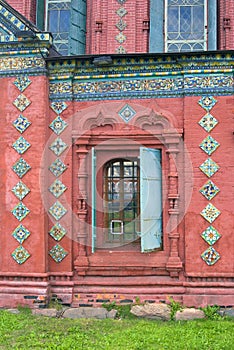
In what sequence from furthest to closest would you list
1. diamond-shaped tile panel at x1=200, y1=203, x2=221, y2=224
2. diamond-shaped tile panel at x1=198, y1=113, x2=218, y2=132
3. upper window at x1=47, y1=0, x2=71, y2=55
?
upper window at x1=47, y1=0, x2=71, y2=55
diamond-shaped tile panel at x1=198, y1=113, x2=218, y2=132
diamond-shaped tile panel at x1=200, y1=203, x2=221, y2=224

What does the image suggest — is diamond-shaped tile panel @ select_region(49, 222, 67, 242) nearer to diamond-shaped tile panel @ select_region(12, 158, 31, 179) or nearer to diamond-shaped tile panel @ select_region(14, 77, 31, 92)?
diamond-shaped tile panel @ select_region(12, 158, 31, 179)

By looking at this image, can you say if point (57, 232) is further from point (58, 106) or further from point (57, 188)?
point (58, 106)

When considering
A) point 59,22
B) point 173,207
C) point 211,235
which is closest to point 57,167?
point 173,207

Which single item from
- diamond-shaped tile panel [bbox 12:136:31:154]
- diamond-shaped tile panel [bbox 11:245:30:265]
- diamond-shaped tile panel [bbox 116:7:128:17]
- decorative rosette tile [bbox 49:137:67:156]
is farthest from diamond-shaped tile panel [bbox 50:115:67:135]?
diamond-shaped tile panel [bbox 116:7:128:17]

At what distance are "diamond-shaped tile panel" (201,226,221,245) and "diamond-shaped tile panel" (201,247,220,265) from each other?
0.12 metres

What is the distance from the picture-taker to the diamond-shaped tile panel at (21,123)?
22.9ft

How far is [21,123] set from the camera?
7.00 metres

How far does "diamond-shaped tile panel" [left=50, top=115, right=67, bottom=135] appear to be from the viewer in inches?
280

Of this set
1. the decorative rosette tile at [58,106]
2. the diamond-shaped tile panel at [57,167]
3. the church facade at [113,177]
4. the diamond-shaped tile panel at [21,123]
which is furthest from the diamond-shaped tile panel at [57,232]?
the decorative rosette tile at [58,106]

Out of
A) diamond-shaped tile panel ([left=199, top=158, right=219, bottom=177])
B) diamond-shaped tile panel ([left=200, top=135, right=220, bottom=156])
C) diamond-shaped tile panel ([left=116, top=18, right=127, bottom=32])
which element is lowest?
diamond-shaped tile panel ([left=199, top=158, right=219, bottom=177])

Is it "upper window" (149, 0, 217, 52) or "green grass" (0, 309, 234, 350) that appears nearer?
"green grass" (0, 309, 234, 350)

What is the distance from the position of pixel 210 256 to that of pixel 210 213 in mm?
680

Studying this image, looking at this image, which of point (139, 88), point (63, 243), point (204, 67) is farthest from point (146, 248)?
point (204, 67)

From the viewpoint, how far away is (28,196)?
22.6ft
